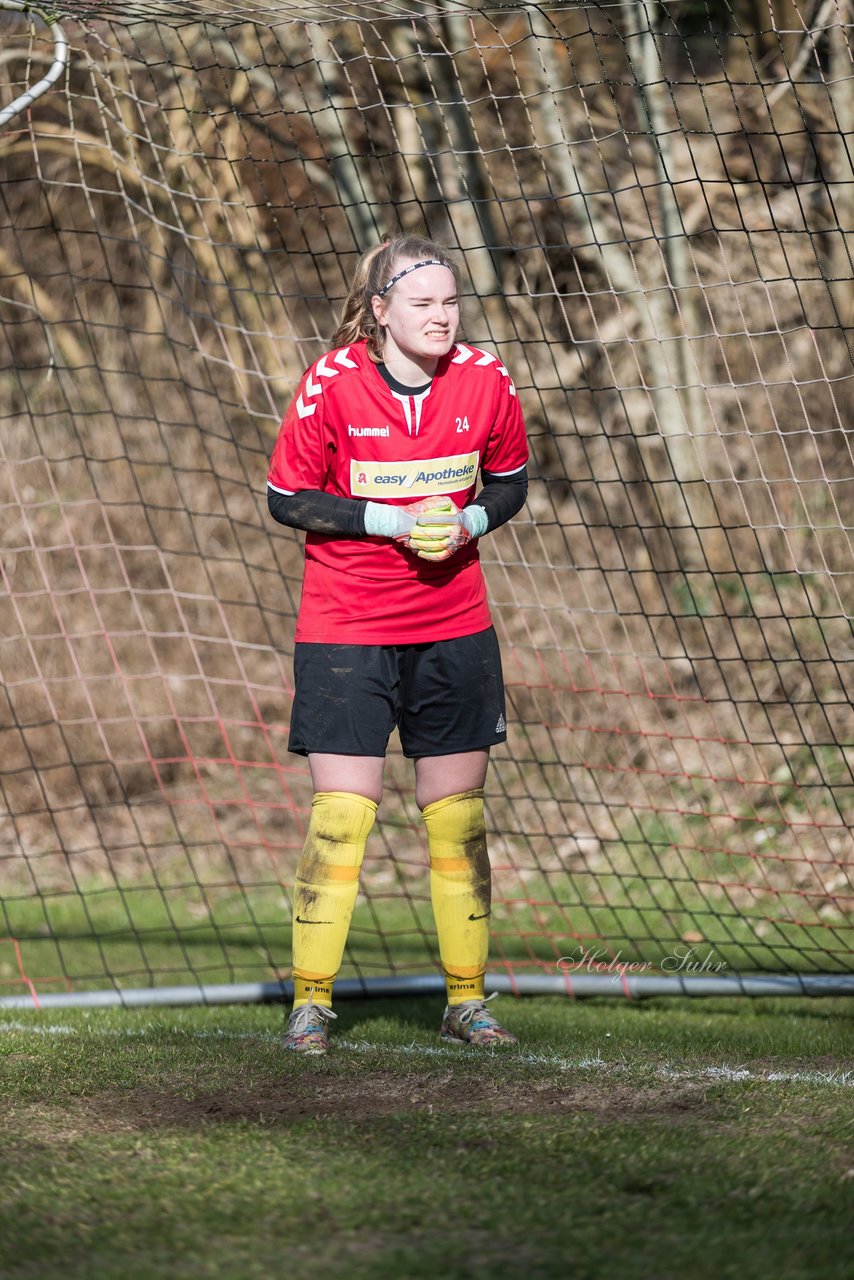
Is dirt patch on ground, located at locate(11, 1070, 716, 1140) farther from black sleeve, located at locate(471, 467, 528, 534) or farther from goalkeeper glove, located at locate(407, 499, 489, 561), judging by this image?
black sleeve, located at locate(471, 467, 528, 534)

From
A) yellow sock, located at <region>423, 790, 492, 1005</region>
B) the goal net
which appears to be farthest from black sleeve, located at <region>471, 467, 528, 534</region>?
the goal net

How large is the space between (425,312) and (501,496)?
0.46 metres

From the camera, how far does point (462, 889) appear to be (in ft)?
11.0

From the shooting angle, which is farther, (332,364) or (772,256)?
(772,256)

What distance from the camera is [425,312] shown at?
3.14m

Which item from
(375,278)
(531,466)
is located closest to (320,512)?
(375,278)

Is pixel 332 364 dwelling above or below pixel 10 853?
above

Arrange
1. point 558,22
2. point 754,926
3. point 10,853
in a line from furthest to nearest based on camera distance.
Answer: point 558,22
point 10,853
point 754,926

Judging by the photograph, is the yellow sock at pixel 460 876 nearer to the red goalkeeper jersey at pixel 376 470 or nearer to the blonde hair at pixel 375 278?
the red goalkeeper jersey at pixel 376 470

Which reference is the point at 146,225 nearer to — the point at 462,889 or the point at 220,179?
the point at 220,179

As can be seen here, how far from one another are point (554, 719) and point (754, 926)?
2.18 meters

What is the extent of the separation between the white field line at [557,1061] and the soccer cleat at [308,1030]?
10 centimetres

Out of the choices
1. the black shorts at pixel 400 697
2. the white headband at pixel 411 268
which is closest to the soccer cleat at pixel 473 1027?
the black shorts at pixel 400 697

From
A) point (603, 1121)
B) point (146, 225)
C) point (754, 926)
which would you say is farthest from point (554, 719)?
point (603, 1121)
